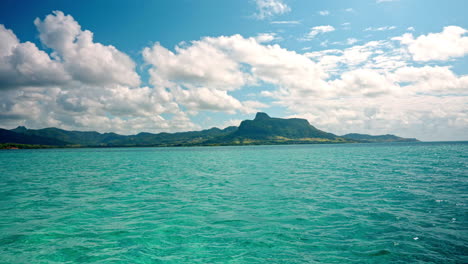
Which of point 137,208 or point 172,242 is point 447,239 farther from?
point 137,208

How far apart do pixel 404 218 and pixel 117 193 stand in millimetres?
30709

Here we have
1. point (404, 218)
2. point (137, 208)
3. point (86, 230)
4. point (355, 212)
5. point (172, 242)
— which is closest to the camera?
point (172, 242)

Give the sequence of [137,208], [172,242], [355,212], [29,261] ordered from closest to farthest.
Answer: [29,261], [172,242], [355,212], [137,208]

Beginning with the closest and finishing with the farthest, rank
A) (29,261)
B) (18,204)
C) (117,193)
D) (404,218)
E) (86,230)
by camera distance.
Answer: (29,261), (86,230), (404,218), (18,204), (117,193)

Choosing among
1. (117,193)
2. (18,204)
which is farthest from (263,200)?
(18,204)

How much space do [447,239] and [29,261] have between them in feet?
74.1

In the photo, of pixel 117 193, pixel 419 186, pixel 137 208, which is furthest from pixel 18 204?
pixel 419 186

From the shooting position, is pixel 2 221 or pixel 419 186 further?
pixel 419 186

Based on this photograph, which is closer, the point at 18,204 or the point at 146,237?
the point at 146,237

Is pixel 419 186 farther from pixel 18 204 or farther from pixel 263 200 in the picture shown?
pixel 18 204

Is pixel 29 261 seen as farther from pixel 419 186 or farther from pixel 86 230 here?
pixel 419 186

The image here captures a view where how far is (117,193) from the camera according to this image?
108 feet

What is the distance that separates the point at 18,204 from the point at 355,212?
32642 millimetres

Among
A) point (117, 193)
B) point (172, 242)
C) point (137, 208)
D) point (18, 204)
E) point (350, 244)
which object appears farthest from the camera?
point (117, 193)
